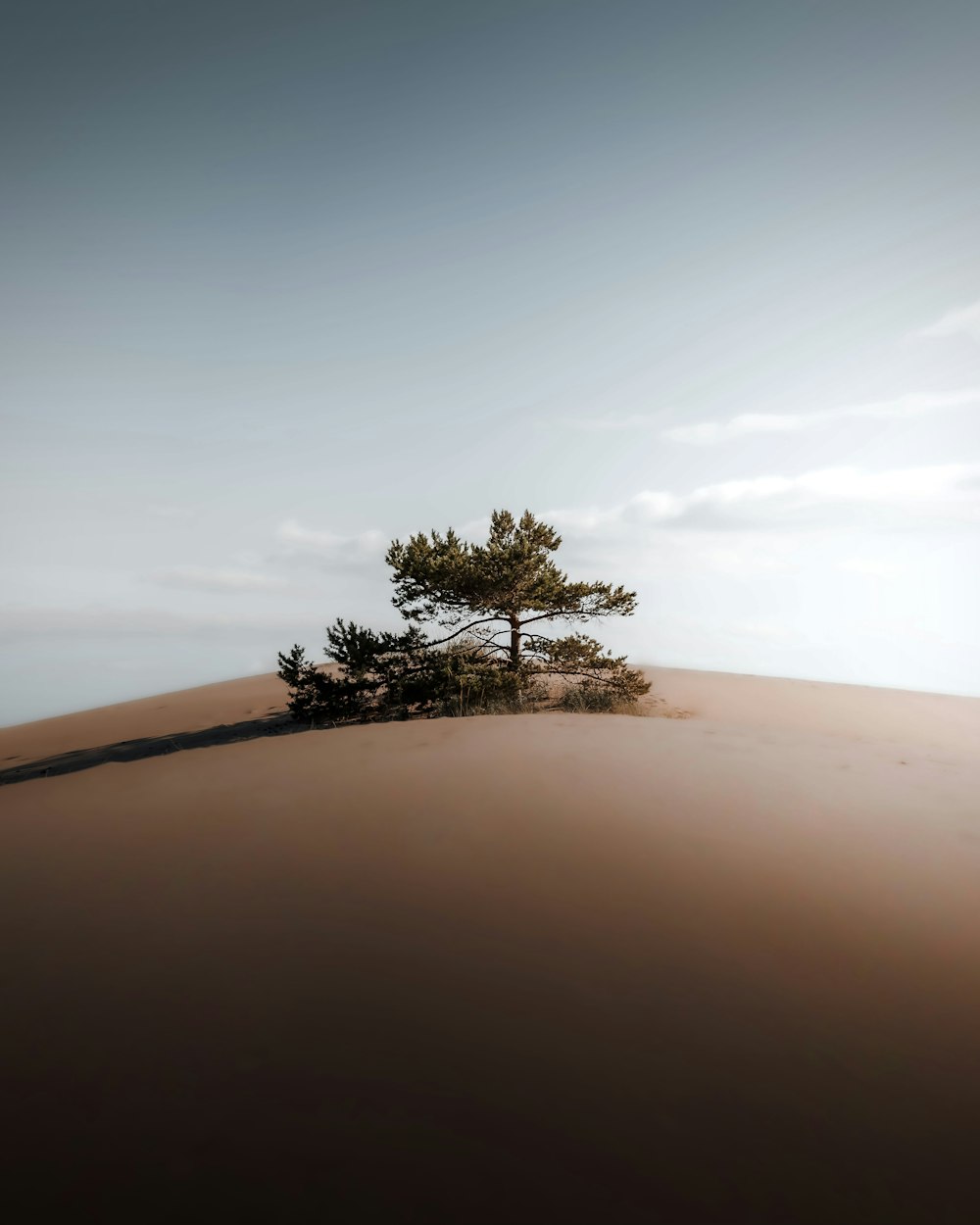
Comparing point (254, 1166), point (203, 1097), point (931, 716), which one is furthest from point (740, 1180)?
point (931, 716)

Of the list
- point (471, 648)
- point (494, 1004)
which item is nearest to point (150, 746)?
point (471, 648)

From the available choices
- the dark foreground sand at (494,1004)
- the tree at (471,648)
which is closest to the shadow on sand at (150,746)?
the tree at (471,648)

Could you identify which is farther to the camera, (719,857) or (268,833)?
(268,833)

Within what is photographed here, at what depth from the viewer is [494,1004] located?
2.56 m

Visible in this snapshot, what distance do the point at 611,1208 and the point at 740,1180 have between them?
16.7 inches

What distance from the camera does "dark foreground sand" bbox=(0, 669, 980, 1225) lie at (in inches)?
71.1

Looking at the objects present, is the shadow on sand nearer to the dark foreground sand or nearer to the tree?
the tree

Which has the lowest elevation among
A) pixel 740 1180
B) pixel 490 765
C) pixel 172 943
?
pixel 740 1180

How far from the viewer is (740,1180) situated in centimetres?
181

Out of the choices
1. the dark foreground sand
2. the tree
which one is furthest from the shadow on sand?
the dark foreground sand

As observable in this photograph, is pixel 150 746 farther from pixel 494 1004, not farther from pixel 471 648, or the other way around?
pixel 494 1004

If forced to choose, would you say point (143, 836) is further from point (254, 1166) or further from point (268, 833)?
point (254, 1166)

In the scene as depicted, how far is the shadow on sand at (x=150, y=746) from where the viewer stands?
13695mm

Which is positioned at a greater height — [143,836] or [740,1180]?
[143,836]
